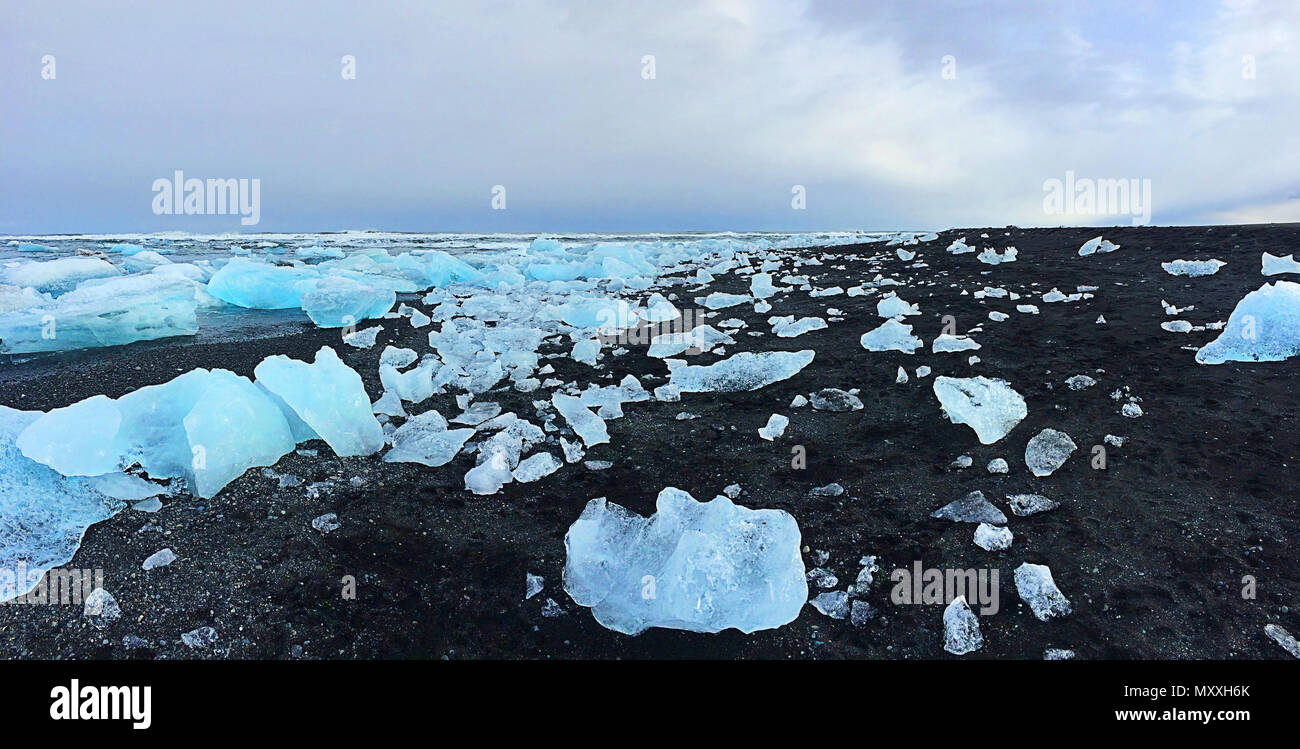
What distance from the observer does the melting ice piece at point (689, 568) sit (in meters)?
1.95

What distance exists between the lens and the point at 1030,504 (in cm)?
243

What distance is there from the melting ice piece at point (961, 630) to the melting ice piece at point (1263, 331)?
3255mm

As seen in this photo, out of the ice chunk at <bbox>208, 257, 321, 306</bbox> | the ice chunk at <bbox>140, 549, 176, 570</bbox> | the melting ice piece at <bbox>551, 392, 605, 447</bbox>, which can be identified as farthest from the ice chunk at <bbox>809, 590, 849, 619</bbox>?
the ice chunk at <bbox>208, 257, 321, 306</bbox>

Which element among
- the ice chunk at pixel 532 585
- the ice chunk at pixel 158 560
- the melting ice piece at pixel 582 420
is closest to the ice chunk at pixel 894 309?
the melting ice piece at pixel 582 420

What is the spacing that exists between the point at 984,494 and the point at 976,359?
2042mm

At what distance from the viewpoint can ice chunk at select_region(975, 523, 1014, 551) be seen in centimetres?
219

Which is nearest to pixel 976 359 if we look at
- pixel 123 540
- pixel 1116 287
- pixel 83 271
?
pixel 1116 287

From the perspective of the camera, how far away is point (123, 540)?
2.26 m

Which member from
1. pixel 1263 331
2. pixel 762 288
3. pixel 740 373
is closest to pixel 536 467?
pixel 740 373

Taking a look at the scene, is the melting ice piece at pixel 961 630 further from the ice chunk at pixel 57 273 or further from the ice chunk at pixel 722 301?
the ice chunk at pixel 57 273

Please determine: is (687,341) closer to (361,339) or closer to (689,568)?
(361,339)

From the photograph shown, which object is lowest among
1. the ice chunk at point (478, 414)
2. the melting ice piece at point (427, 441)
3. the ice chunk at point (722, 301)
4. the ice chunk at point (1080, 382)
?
the melting ice piece at point (427, 441)

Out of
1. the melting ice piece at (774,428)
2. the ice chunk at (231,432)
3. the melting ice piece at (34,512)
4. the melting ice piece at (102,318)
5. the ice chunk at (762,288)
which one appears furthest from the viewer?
the ice chunk at (762,288)
